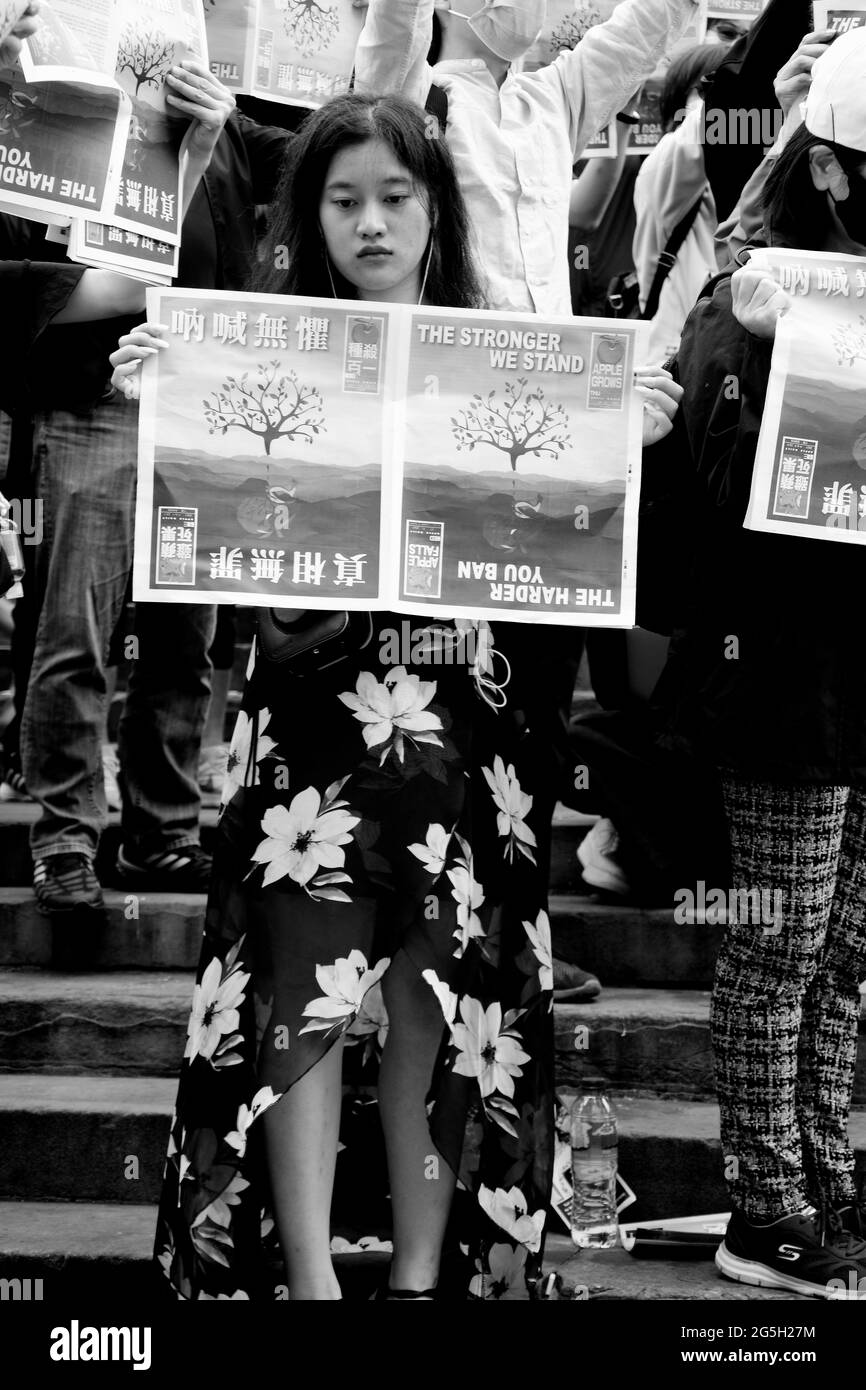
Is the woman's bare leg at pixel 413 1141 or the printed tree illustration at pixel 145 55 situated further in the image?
the printed tree illustration at pixel 145 55

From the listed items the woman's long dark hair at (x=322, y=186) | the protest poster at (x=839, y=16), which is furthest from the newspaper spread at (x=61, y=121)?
the protest poster at (x=839, y=16)

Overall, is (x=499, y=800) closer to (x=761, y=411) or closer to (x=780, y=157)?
(x=761, y=411)

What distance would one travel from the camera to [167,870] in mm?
4242

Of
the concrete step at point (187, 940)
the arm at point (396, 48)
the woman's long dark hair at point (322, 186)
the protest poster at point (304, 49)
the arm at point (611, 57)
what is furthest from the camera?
the concrete step at point (187, 940)

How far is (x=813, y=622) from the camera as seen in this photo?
3020 mm

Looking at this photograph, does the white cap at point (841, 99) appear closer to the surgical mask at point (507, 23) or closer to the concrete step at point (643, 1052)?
the surgical mask at point (507, 23)

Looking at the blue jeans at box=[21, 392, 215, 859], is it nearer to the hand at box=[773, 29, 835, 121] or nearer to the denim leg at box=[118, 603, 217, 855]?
the denim leg at box=[118, 603, 217, 855]

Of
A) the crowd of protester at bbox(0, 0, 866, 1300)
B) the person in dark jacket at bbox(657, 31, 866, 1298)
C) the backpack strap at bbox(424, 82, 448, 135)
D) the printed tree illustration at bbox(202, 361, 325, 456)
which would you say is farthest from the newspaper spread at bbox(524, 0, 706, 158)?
the printed tree illustration at bbox(202, 361, 325, 456)

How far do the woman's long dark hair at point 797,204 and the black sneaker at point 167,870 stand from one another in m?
2.15

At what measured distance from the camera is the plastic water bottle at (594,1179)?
349 centimetres
